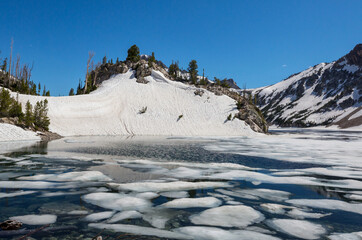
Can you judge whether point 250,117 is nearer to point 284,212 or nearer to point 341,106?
point 284,212

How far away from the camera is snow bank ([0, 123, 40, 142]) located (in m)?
27.2

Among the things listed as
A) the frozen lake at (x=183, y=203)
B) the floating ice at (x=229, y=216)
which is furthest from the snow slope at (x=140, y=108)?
the floating ice at (x=229, y=216)

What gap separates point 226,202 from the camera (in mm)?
6766

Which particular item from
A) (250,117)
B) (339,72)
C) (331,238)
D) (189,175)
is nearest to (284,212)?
(331,238)

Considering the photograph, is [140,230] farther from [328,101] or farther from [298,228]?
[328,101]

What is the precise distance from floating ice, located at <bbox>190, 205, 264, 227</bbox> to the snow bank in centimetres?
2858

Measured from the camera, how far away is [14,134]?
28359mm

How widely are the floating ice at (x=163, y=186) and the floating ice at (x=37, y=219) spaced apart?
278 cm

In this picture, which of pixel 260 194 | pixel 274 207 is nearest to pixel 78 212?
pixel 274 207

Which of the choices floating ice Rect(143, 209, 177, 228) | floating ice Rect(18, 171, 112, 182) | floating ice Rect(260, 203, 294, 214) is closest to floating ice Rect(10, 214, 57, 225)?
floating ice Rect(143, 209, 177, 228)

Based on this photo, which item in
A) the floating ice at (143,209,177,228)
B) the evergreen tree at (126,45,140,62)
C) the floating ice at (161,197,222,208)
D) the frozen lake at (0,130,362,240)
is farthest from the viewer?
the evergreen tree at (126,45,140,62)

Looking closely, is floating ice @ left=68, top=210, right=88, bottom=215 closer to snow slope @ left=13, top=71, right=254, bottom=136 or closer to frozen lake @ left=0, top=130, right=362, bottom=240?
frozen lake @ left=0, top=130, right=362, bottom=240

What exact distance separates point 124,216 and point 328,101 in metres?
178

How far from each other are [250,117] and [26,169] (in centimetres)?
5014
